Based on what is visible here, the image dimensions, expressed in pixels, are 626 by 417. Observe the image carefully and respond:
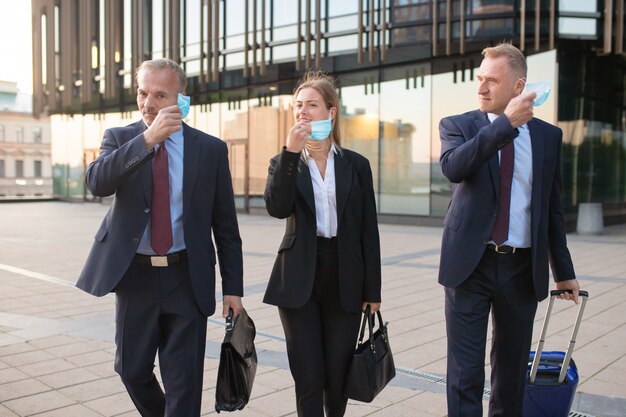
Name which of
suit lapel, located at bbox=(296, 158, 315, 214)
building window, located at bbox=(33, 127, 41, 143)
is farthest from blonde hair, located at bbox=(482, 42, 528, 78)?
building window, located at bbox=(33, 127, 41, 143)

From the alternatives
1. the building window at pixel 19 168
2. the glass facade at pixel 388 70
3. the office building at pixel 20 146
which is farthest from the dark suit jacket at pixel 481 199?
the building window at pixel 19 168

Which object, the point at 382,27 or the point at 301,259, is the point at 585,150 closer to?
the point at 382,27

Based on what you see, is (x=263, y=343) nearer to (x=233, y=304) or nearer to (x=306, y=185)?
(x=233, y=304)

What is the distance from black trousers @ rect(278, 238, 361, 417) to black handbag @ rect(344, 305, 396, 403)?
77 mm

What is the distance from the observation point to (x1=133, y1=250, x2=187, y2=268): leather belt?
264cm

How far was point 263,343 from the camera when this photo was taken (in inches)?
208

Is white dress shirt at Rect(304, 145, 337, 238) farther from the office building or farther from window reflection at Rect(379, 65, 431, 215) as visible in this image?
the office building

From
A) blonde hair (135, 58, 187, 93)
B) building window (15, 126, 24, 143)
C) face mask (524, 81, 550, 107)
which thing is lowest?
face mask (524, 81, 550, 107)

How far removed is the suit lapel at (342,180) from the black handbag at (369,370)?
1.96 ft

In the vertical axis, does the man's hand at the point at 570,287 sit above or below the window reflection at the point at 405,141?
below

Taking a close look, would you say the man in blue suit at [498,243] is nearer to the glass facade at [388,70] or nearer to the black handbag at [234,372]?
the black handbag at [234,372]

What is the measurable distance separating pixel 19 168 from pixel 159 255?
253 ft

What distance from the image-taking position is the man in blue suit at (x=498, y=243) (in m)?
2.77

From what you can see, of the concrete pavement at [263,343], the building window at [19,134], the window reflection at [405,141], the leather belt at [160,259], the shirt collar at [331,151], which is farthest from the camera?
the building window at [19,134]
